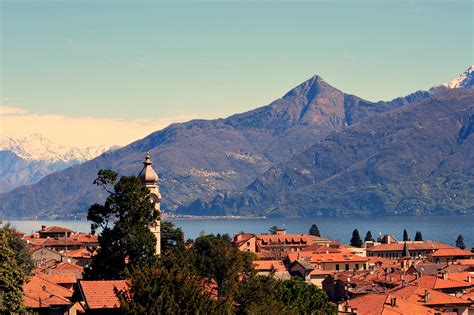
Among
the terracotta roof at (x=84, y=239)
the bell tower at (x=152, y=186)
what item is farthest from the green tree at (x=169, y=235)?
the terracotta roof at (x=84, y=239)

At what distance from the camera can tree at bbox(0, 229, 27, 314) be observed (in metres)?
51.3

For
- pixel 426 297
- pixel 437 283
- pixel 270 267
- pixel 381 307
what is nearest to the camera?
pixel 381 307

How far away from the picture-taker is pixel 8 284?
5203cm

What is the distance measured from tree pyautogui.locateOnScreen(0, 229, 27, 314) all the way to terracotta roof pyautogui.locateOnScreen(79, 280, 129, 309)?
3341 mm

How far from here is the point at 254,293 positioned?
58562 millimetres

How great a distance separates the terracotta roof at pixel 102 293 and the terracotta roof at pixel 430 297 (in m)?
36.8

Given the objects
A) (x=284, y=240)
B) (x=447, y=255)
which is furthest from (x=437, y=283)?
(x=284, y=240)

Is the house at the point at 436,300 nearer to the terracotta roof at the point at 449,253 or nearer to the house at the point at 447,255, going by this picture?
the house at the point at 447,255

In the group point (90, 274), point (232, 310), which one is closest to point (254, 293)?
point (232, 310)

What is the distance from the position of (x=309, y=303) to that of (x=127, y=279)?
16.8 m

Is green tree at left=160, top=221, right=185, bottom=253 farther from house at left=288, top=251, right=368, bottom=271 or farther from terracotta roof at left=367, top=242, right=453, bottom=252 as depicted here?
terracotta roof at left=367, top=242, right=453, bottom=252

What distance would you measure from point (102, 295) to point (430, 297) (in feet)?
136

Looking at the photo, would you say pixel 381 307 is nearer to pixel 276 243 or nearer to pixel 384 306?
pixel 384 306

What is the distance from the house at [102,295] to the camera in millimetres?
52912
